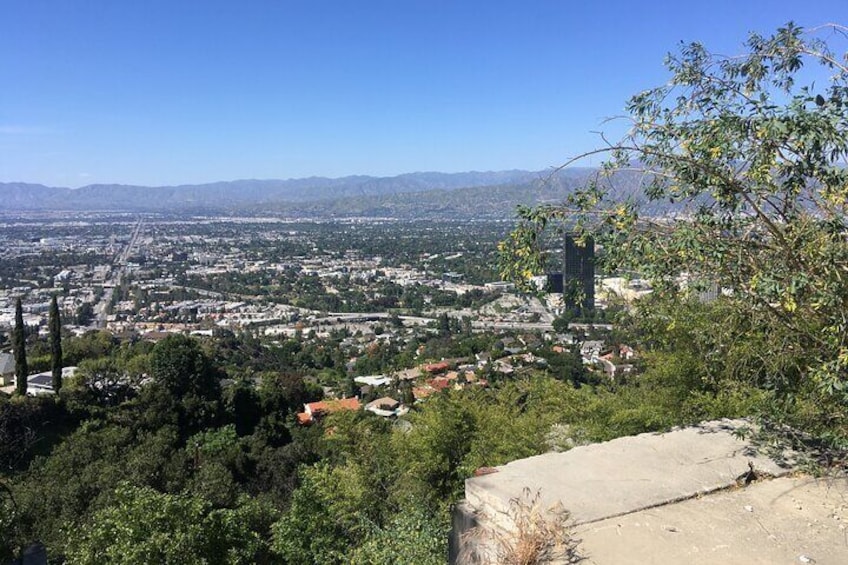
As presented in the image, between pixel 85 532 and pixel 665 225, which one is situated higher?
pixel 665 225

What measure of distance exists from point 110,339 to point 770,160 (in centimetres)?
2836

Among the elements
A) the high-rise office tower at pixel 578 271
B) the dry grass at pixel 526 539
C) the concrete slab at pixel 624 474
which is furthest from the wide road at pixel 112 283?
the dry grass at pixel 526 539

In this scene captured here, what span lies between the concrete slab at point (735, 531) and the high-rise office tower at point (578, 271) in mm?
1300

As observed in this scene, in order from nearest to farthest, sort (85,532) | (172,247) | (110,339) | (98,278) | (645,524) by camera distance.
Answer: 1. (645,524)
2. (85,532)
3. (110,339)
4. (98,278)
5. (172,247)

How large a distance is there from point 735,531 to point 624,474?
0.52 meters

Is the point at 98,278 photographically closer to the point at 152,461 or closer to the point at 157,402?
the point at 157,402

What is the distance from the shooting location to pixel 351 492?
6945mm

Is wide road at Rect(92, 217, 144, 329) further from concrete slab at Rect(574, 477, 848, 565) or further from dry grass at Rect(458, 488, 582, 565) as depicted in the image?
concrete slab at Rect(574, 477, 848, 565)

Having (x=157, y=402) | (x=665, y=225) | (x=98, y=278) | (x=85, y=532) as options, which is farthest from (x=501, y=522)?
(x=98, y=278)

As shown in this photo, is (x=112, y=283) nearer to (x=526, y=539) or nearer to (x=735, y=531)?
(x=526, y=539)

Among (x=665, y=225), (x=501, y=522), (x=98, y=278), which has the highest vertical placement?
(x=665, y=225)

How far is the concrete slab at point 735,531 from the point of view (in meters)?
2.16

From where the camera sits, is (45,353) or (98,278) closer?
(45,353)

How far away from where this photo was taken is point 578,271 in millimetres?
4230
